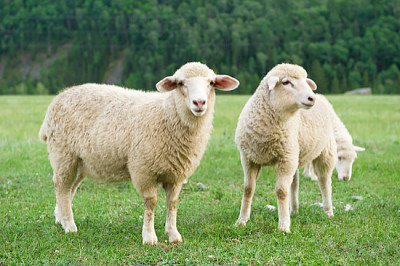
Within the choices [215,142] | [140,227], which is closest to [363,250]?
[140,227]

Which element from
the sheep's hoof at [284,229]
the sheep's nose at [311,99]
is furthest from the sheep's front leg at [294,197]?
the sheep's nose at [311,99]

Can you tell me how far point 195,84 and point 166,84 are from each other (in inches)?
18.5

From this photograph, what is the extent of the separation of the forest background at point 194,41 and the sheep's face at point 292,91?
52.9m

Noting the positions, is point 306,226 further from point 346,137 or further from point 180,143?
point 346,137

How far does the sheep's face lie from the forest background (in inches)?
2084

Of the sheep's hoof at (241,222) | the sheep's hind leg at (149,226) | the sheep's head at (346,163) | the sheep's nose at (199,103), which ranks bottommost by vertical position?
the sheep's head at (346,163)

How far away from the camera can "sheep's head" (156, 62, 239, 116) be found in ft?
18.7

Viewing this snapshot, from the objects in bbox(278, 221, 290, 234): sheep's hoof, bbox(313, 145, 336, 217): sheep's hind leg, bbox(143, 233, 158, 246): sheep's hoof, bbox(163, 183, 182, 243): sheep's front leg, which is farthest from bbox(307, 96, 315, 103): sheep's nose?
bbox(143, 233, 158, 246): sheep's hoof

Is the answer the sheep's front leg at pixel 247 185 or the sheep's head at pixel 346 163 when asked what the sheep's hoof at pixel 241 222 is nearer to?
the sheep's front leg at pixel 247 185

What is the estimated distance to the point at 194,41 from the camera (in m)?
82.9

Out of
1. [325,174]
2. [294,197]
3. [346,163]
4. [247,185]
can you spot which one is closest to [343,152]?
[346,163]

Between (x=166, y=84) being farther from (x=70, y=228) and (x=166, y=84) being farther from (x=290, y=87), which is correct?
(x=70, y=228)

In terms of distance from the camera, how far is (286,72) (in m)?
6.67

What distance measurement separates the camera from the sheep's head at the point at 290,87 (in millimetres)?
6371
